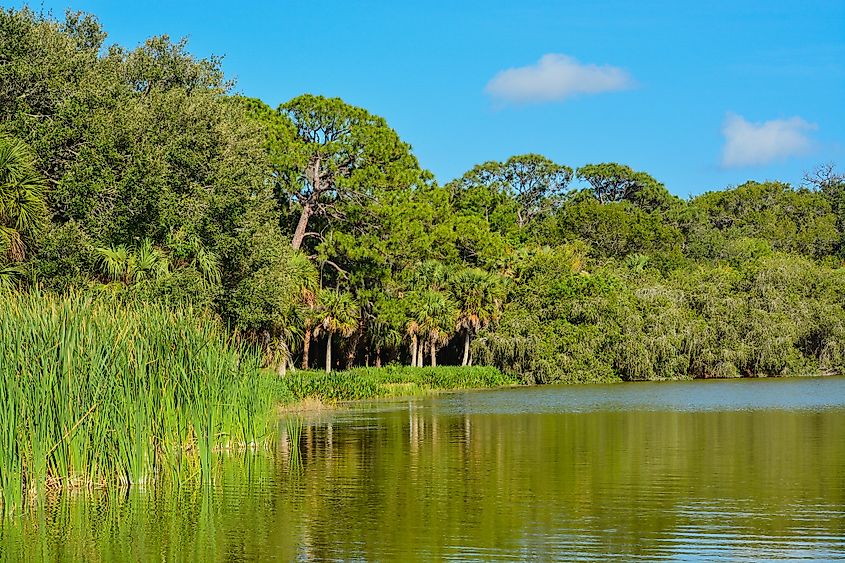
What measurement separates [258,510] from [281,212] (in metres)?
35.5

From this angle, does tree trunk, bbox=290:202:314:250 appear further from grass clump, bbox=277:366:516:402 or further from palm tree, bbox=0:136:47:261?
palm tree, bbox=0:136:47:261

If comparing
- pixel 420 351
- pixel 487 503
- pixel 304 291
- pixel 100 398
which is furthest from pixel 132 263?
pixel 420 351

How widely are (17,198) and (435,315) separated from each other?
88.1ft

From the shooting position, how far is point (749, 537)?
12477 millimetres

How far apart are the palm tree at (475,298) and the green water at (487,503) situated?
27.9m

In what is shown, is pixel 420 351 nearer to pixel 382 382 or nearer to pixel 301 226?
pixel 301 226

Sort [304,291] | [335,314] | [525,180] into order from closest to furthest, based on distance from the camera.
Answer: [304,291], [335,314], [525,180]

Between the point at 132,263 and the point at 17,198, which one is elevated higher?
the point at 17,198

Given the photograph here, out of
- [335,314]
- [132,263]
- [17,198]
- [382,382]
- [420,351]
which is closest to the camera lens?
[17,198]

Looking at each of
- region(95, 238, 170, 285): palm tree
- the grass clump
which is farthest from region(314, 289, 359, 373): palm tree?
region(95, 238, 170, 285): palm tree

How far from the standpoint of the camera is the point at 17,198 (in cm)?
2712

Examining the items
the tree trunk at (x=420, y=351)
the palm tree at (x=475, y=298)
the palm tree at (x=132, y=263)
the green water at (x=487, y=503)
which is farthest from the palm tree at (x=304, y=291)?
the green water at (x=487, y=503)

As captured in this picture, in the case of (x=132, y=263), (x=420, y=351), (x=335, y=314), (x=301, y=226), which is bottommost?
(x=420, y=351)

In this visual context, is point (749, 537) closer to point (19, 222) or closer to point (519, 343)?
point (19, 222)
